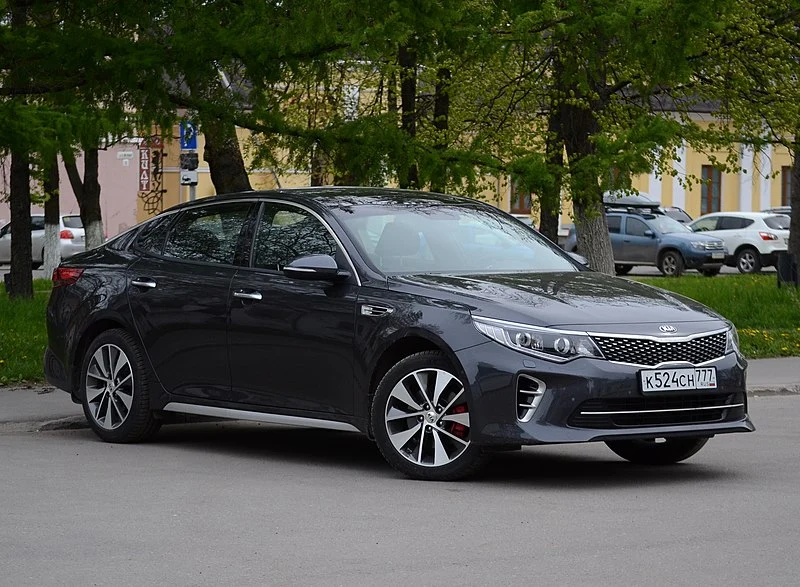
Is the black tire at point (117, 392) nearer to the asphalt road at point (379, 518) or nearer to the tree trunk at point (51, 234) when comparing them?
the asphalt road at point (379, 518)

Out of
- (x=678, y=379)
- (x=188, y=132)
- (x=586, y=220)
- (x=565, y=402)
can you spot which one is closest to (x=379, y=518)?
(x=565, y=402)

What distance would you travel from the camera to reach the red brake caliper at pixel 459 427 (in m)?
8.59

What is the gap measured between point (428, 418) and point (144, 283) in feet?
8.97

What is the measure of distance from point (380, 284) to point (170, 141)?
25.2 ft

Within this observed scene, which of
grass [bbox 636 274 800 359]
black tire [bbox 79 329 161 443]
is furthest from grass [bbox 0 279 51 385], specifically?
grass [bbox 636 274 800 359]

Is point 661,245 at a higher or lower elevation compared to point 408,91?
lower

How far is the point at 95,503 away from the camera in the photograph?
8.11 meters

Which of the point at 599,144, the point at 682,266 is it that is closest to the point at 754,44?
the point at 599,144

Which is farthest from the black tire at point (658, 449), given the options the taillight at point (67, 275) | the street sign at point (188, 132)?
the street sign at point (188, 132)

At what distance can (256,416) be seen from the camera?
388 inches

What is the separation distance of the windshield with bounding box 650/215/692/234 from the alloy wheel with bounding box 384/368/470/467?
116ft

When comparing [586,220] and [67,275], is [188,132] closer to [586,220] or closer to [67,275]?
[67,275]

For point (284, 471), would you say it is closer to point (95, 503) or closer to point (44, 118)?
point (95, 503)

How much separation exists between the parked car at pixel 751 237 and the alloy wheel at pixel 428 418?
35901mm
